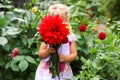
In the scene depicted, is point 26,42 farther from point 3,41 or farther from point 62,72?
point 62,72

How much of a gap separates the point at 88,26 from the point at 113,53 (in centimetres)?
111

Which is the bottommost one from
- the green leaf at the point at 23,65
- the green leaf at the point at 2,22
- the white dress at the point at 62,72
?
the green leaf at the point at 23,65

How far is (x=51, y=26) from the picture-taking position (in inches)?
97.7

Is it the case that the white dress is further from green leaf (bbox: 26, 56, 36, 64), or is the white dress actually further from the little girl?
green leaf (bbox: 26, 56, 36, 64)

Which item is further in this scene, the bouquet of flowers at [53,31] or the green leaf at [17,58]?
the green leaf at [17,58]

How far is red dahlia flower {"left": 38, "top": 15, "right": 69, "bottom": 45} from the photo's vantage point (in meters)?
2.48

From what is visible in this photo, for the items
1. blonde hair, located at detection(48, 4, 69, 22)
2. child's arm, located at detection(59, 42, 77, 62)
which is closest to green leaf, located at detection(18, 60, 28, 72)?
child's arm, located at detection(59, 42, 77, 62)

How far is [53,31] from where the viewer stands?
8.15 ft

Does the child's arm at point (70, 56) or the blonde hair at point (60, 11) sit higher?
the blonde hair at point (60, 11)

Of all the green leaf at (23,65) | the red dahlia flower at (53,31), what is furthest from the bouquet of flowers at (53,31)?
the green leaf at (23,65)

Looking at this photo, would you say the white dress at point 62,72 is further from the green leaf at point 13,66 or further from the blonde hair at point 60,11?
the green leaf at point 13,66

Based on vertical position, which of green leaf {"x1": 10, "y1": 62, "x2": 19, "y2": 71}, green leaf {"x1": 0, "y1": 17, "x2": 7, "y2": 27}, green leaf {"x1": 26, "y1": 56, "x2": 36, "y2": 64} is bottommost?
green leaf {"x1": 10, "y1": 62, "x2": 19, "y2": 71}

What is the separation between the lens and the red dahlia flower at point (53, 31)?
248 centimetres

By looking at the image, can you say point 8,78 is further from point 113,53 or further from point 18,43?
point 113,53
